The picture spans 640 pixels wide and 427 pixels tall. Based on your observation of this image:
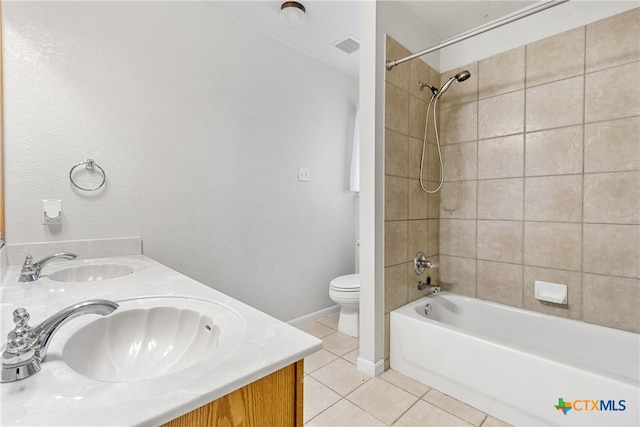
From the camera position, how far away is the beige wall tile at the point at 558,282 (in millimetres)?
1647

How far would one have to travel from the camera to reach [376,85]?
5.47 feet

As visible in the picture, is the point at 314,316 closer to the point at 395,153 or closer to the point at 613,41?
the point at 395,153

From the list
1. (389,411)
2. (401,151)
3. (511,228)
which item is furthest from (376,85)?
(389,411)

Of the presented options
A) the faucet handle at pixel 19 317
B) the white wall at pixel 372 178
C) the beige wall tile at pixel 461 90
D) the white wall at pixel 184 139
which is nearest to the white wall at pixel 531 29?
the beige wall tile at pixel 461 90

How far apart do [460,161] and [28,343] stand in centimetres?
231

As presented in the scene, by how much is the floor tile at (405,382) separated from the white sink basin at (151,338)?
1329mm

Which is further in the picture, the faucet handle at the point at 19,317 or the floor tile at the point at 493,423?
the floor tile at the point at 493,423

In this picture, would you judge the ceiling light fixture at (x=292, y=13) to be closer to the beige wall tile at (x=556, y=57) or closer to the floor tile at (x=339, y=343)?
the beige wall tile at (x=556, y=57)

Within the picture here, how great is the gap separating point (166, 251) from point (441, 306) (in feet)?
6.09

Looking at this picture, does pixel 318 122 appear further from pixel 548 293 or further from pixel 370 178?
pixel 548 293

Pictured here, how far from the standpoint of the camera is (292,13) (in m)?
1.79

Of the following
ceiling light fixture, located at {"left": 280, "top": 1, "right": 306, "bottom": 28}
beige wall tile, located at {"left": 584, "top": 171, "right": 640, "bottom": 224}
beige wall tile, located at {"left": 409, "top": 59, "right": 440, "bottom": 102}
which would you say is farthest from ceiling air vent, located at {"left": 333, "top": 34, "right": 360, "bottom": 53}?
beige wall tile, located at {"left": 584, "top": 171, "right": 640, "bottom": 224}

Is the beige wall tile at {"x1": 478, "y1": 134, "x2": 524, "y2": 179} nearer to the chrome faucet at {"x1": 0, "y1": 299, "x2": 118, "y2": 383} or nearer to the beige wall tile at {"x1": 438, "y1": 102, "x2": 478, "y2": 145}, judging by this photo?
the beige wall tile at {"x1": 438, "y1": 102, "x2": 478, "y2": 145}

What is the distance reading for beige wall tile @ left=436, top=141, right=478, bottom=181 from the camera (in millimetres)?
2031
